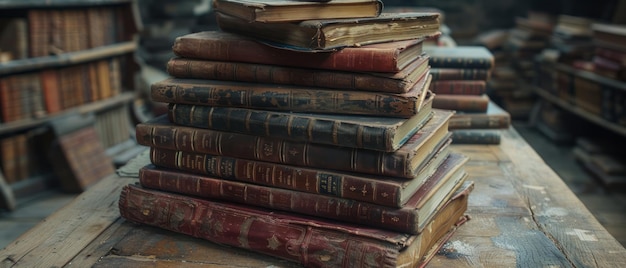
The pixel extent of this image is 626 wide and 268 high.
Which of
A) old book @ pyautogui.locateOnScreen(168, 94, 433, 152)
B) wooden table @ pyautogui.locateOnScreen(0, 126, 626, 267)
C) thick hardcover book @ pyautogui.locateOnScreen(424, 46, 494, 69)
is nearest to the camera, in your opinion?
old book @ pyautogui.locateOnScreen(168, 94, 433, 152)

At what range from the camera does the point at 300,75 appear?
126 centimetres

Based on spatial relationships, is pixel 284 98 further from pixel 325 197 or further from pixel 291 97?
pixel 325 197

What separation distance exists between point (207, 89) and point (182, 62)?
134 millimetres

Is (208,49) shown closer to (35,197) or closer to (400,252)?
(400,252)

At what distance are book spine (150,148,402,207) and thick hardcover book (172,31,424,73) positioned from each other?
22 centimetres

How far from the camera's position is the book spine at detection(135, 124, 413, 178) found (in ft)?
3.82

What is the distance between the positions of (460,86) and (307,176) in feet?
3.38

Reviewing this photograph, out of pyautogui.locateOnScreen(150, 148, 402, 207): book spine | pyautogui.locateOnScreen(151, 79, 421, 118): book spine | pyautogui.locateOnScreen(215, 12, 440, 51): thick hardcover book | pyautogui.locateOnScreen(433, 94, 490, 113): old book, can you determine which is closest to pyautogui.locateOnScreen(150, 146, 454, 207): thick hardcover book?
pyautogui.locateOnScreen(150, 148, 402, 207): book spine

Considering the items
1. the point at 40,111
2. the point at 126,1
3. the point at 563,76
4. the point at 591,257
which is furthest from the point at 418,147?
the point at 563,76

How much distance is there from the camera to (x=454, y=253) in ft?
4.24

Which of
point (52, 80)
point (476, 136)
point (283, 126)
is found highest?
point (283, 126)

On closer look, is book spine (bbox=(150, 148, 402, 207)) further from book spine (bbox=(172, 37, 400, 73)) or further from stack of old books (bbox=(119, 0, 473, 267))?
book spine (bbox=(172, 37, 400, 73))

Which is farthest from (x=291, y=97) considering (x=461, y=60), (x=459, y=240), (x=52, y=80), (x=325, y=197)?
(x=52, y=80)

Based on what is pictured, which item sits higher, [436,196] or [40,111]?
[436,196]
